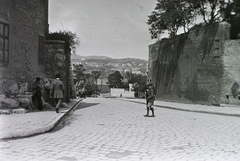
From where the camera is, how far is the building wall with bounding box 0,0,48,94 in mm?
11562

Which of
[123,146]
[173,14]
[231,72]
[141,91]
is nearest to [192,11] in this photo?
[173,14]

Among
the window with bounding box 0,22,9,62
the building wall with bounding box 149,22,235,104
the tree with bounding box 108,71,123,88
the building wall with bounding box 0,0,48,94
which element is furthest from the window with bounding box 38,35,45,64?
the tree with bounding box 108,71,123,88

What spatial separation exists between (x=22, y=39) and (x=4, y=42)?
4.58 feet

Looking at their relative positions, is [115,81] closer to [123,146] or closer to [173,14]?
[173,14]

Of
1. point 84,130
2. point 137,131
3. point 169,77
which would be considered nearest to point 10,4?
point 84,130

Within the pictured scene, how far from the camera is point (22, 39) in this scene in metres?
12.7

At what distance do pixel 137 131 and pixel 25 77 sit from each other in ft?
23.7

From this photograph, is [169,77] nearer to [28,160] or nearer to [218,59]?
[218,59]

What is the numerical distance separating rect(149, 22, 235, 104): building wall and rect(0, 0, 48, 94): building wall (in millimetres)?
13284

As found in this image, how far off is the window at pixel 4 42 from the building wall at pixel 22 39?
19 centimetres

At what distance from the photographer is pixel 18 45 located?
488 inches

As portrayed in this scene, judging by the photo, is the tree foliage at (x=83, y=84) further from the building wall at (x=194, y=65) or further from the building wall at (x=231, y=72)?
the building wall at (x=231, y=72)

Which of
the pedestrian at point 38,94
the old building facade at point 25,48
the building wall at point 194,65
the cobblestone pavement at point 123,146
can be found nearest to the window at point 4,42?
the old building facade at point 25,48

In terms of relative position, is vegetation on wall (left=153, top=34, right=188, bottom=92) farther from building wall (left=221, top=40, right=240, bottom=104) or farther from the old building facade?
the old building facade
